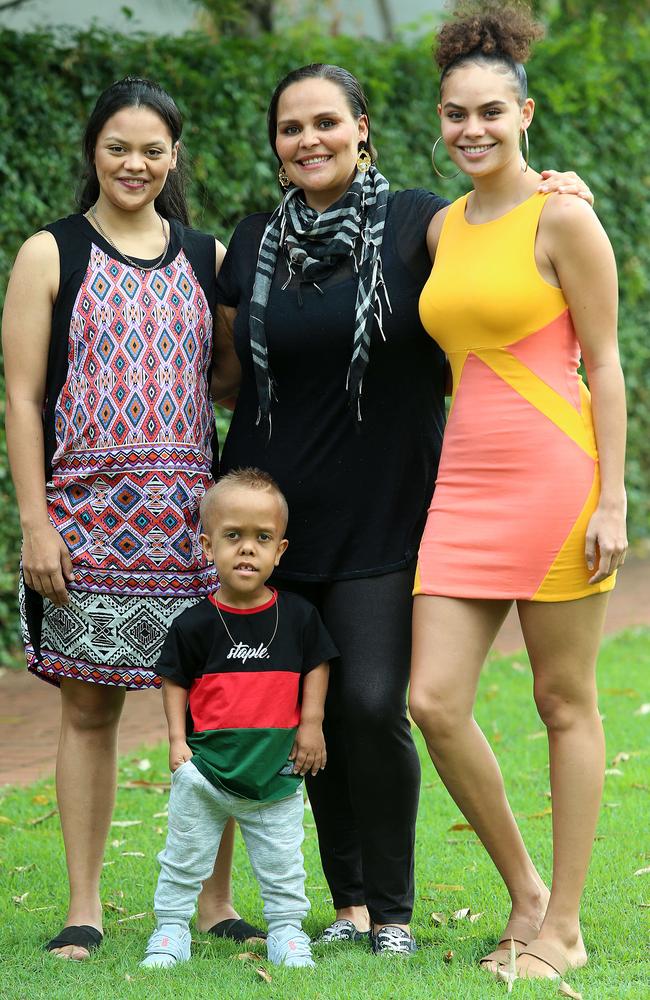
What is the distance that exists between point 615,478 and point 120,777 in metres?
3.16

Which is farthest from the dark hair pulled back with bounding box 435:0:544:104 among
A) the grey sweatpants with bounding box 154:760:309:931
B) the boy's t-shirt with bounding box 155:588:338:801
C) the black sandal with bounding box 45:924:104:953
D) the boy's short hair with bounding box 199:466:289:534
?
the black sandal with bounding box 45:924:104:953

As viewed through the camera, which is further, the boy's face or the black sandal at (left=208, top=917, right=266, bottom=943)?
the black sandal at (left=208, top=917, right=266, bottom=943)

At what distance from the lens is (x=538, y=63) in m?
10.1

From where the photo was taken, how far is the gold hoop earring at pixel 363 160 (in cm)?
377

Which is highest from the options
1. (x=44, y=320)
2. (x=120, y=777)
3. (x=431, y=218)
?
(x=431, y=218)

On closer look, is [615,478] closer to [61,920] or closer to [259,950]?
[259,950]

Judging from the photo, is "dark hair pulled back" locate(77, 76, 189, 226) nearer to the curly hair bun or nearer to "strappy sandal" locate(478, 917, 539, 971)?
the curly hair bun

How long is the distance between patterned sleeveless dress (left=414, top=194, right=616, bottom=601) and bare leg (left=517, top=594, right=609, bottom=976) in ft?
0.49

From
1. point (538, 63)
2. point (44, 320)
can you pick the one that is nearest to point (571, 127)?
point (538, 63)

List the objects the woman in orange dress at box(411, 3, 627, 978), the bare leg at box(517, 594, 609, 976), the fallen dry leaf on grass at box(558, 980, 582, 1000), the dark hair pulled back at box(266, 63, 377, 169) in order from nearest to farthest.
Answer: the fallen dry leaf on grass at box(558, 980, 582, 1000) < the woman in orange dress at box(411, 3, 627, 978) < the bare leg at box(517, 594, 609, 976) < the dark hair pulled back at box(266, 63, 377, 169)

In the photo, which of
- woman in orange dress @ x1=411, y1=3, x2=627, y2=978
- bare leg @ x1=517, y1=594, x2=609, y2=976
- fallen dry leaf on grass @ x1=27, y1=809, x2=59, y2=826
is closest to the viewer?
woman in orange dress @ x1=411, y1=3, x2=627, y2=978

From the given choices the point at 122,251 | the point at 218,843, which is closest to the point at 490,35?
the point at 122,251

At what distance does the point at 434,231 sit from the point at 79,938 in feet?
7.25

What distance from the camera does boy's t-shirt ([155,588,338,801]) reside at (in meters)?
3.59
